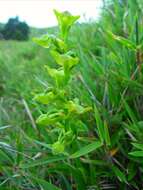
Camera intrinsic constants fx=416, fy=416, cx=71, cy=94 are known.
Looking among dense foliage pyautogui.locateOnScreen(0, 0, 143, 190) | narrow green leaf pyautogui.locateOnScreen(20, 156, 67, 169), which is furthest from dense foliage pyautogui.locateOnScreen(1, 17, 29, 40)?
narrow green leaf pyautogui.locateOnScreen(20, 156, 67, 169)

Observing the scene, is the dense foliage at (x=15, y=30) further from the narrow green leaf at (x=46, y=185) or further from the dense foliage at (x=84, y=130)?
the narrow green leaf at (x=46, y=185)

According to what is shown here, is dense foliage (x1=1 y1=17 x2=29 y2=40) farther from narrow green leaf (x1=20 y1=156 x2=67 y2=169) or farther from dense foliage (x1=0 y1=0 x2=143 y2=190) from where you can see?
A: narrow green leaf (x1=20 y1=156 x2=67 y2=169)

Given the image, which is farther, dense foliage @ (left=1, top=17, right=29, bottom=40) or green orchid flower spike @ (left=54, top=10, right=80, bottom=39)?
dense foliage @ (left=1, top=17, right=29, bottom=40)

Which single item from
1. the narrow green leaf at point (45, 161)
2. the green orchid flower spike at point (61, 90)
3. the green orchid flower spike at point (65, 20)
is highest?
the green orchid flower spike at point (65, 20)

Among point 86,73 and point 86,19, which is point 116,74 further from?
point 86,19

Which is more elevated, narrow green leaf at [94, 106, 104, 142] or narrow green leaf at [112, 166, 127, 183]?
narrow green leaf at [94, 106, 104, 142]

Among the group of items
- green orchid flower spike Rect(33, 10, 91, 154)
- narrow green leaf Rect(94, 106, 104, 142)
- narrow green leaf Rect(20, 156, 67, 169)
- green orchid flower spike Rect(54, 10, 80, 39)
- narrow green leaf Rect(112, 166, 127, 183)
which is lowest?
narrow green leaf Rect(112, 166, 127, 183)

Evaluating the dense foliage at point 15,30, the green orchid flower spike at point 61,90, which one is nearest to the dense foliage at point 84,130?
the green orchid flower spike at point 61,90

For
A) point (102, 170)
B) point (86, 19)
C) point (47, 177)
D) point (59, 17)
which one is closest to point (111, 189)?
point (102, 170)
